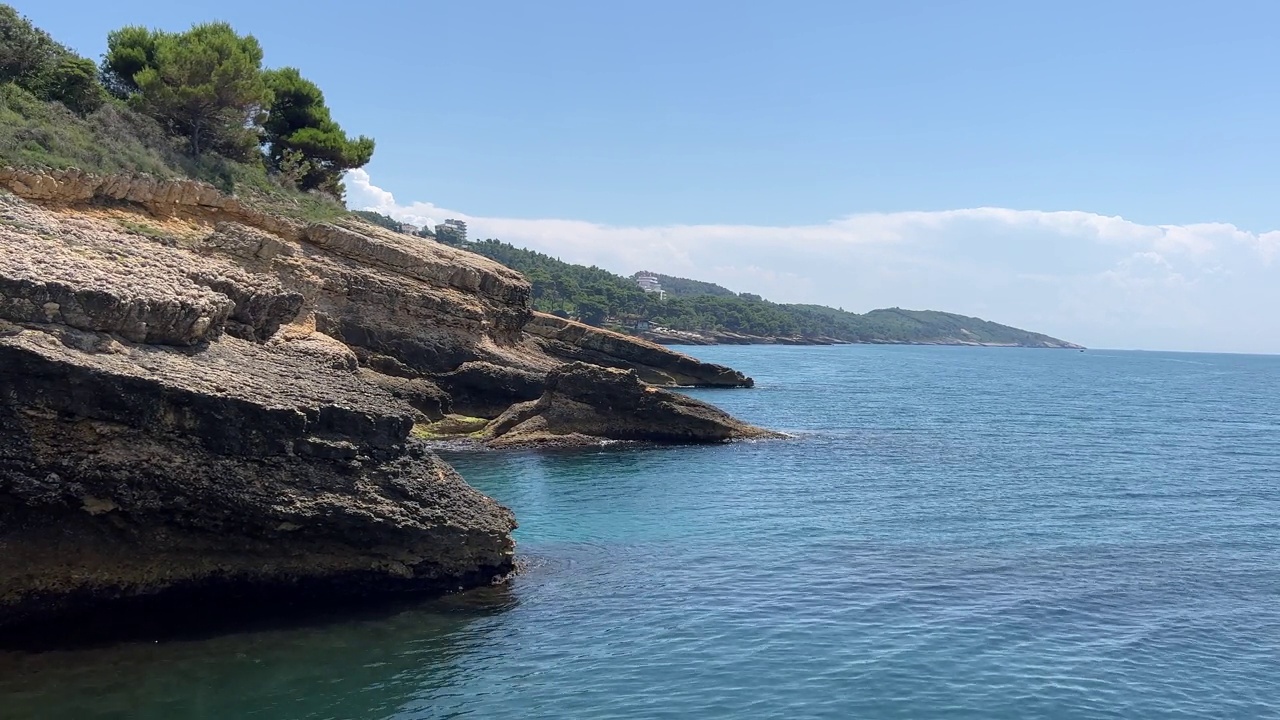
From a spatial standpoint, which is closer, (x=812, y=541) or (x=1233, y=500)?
(x=812, y=541)

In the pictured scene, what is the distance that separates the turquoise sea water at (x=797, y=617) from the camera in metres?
14.3

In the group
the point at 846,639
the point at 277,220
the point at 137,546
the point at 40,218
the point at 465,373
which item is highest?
the point at 277,220

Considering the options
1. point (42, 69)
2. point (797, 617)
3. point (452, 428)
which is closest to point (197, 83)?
point (42, 69)

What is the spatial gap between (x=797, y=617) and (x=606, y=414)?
2494 centimetres

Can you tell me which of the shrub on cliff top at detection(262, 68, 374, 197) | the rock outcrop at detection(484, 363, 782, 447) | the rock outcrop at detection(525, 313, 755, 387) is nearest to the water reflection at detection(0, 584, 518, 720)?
the rock outcrop at detection(484, 363, 782, 447)

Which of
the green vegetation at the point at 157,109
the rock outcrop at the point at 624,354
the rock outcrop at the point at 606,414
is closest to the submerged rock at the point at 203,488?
the green vegetation at the point at 157,109

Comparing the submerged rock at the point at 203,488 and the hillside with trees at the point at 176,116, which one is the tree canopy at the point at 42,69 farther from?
the submerged rock at the point at 203,488

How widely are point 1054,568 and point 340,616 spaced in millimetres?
15682

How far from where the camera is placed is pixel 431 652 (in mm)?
16062

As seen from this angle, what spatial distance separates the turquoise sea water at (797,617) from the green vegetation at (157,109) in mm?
17410

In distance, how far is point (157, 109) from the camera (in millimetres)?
43844

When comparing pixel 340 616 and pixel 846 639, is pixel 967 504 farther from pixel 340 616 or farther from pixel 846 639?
pixel 340 616

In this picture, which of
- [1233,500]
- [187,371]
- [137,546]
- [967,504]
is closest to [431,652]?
[137,546]

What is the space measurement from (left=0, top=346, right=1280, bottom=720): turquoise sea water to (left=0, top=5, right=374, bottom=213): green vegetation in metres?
17.4
